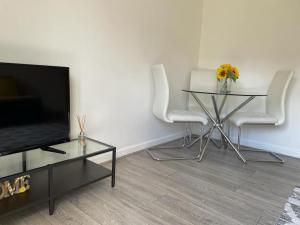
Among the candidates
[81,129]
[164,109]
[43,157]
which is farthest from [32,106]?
[164,109]

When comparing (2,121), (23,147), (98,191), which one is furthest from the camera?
(98,191)

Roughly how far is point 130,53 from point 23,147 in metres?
1.54

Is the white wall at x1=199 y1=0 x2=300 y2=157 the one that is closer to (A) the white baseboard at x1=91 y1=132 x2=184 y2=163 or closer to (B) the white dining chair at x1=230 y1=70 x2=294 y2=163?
(B) the white dining chair at x1=230 y1=70 x2=294 y2=163

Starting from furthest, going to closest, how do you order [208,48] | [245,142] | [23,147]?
[208,48]
[245,142]
[23,147]

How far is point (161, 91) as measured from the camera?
111 inches

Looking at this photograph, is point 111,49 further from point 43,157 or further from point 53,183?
point 53,183

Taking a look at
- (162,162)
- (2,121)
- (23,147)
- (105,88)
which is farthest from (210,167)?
(2,121)

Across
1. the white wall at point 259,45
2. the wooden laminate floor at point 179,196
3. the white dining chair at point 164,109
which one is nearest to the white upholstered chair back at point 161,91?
the white dining chair at point 164,109

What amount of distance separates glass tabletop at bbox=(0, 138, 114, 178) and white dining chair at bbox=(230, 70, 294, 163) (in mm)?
1672

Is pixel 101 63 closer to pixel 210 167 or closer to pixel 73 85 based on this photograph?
pixel 73 85

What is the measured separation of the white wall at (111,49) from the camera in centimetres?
185

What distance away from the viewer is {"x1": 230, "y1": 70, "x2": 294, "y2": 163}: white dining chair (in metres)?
2.76

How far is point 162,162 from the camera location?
8.84 ft

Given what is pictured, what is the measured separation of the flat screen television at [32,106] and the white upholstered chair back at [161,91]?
119 cm
